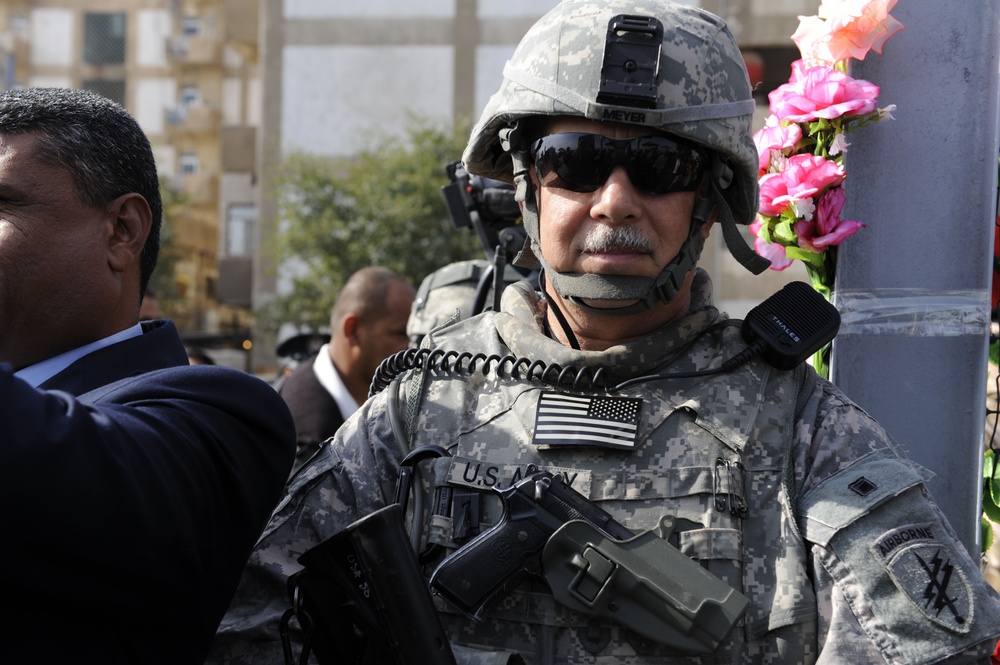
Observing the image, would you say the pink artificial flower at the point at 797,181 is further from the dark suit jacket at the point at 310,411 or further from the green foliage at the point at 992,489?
the dark suit jacket at the point at 310,411

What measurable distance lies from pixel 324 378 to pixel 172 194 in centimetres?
2367

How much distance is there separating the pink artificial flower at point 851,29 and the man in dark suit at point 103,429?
157 cm

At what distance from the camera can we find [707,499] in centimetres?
227

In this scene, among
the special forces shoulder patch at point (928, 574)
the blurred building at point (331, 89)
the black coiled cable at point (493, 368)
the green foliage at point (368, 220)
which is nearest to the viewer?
the special forces shoulder patch at point (928, 574)

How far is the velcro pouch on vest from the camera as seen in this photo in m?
2.13

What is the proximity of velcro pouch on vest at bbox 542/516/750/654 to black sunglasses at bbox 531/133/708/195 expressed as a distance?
2.24 feet

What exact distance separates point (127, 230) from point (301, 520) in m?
0.67

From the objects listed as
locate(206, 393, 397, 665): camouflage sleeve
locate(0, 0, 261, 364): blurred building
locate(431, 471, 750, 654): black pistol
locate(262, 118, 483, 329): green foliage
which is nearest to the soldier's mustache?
locate(431, 471, 750, 654): black pistol

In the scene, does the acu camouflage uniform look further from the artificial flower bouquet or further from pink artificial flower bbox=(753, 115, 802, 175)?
pink artificial flower bbox=(753, 115, 802, 175)

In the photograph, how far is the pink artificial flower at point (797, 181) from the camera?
285 centimetres

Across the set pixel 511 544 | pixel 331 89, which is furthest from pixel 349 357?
pixel 331 89

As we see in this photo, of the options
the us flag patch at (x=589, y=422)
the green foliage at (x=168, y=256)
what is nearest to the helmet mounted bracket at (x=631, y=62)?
the us flag patch at (x=589, y=422)

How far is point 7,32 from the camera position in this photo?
3703cm

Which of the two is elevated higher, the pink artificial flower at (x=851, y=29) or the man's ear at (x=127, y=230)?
the pink artificial flower at (x=851, y=29)
